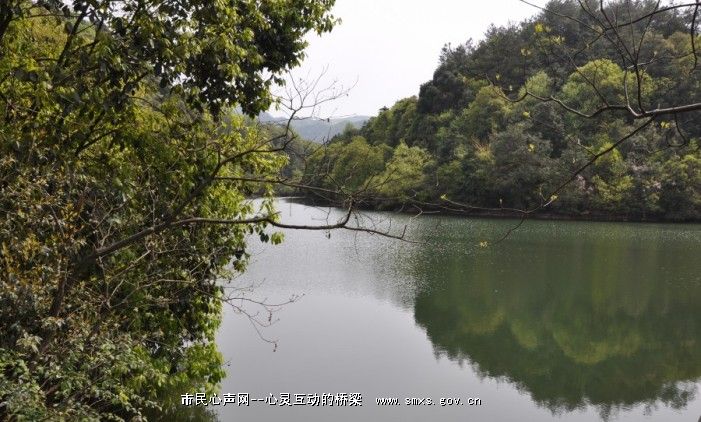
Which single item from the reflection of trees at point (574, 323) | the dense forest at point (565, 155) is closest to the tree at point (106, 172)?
the reflection of trees at point (574, 323)

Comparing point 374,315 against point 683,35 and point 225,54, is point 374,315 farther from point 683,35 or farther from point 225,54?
point 683,35

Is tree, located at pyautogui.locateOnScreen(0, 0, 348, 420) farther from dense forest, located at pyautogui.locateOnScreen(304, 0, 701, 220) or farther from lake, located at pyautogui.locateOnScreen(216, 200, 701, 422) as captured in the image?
dense forest, located at pyautogui.locateOnScreen(304, 0, 701, 220)

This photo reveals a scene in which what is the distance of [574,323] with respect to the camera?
12070 millimetres

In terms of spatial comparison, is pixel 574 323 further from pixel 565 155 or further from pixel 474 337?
pixel 565 155

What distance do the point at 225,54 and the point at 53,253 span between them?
65.8 inches

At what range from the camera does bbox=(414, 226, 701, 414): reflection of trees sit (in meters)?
9.01

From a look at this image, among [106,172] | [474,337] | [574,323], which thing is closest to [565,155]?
[574,323]

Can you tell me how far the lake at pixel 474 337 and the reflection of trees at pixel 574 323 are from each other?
0.13ft

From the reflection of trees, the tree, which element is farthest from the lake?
the tree

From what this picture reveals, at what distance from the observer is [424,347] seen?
417 inches

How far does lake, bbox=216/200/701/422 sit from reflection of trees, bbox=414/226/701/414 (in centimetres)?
4

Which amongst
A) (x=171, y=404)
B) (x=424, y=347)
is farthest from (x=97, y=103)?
(x=424, y=347)

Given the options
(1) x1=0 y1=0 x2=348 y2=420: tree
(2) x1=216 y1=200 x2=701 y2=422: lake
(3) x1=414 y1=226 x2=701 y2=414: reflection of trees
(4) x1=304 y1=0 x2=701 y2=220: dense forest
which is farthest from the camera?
(4) x1=304 y1=0 x2=701 y2=220: dense forest

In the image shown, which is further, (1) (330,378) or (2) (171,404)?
(1) (330,378)
